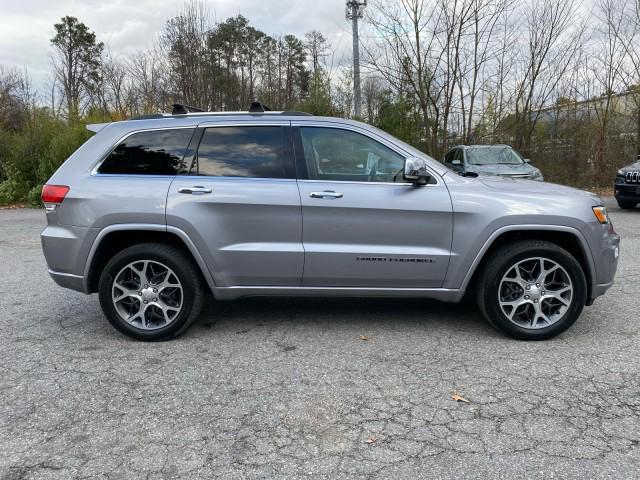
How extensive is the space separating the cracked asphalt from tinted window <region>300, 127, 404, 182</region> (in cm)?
133

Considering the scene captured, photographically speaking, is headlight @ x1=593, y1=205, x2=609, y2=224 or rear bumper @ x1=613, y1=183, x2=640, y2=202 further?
rear bumper @ x1=613, y1=183, x2=640, y2=202

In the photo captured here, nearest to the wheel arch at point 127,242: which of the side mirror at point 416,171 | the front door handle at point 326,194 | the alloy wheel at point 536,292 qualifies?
the front door handle at point 326,194

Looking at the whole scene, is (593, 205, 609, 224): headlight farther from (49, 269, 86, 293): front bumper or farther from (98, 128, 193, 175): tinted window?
(49, 269, 86, 293): front bumper

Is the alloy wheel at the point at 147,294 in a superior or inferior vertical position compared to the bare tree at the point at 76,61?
inferior

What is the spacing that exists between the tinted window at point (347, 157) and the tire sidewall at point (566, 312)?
1.09 m

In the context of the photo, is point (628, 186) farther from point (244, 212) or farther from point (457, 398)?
point (244, 212)

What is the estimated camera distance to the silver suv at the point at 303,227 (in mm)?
3998

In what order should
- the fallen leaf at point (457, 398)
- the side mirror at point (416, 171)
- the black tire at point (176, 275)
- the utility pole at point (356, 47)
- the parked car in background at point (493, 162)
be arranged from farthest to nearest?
the utility pole at point (356, 47), the parked car in background at point (493, 162), the black tire at point (176, 275), the side mirror at point (416, 171), the fallen leaf at point (457, 398)

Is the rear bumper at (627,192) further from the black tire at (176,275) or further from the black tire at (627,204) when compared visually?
the black tire at (176,275)

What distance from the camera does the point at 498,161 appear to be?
1238cm

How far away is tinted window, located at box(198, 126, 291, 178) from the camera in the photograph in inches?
162

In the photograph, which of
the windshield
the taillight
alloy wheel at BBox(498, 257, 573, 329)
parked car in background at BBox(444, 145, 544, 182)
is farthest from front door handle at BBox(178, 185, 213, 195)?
the windshield

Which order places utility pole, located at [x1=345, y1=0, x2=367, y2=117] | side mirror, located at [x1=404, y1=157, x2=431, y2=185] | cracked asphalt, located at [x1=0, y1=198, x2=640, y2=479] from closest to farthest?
cracked asphalt, located at [x1=0, y1=198, x2=640, y2=479] < side mirror, located at [x1=404, y1=157, x2=431, y2=185] < utility pole, located at [x1=345, y1=0, x2=367, y2=117]

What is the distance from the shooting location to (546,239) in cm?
414
